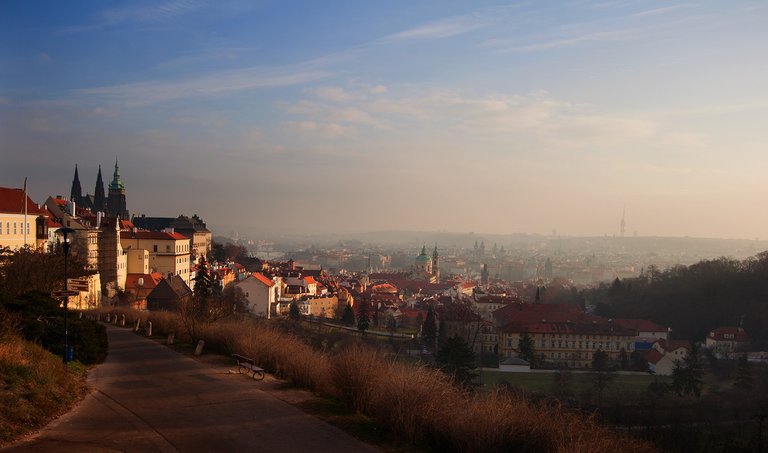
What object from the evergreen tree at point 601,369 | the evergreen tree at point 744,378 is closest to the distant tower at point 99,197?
the evergreen tree at point 601,369

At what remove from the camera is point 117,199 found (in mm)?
78062

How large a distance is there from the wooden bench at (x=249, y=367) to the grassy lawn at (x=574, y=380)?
29.7m

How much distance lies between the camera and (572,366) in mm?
55062

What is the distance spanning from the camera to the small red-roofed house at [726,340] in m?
56.0

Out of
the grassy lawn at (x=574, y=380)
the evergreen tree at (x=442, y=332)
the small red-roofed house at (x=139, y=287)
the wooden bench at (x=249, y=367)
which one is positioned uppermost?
the wooden bench at (x=249, y=367)

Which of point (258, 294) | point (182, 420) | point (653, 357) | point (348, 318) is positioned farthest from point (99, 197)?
point (182, 420)

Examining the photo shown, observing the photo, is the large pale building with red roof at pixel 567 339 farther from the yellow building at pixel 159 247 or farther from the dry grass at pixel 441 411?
the dry grass at pixel 441 411

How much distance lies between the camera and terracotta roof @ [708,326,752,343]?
58469 millimetres

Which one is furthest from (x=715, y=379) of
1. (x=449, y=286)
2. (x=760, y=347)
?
(x=449, y=286)

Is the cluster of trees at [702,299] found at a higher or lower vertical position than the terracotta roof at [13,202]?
lower

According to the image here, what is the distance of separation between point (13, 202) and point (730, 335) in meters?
59.0

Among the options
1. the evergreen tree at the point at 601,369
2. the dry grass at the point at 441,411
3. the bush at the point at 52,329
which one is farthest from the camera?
the evergreen tree at the point at 601,369

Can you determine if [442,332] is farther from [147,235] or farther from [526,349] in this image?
[147,235]

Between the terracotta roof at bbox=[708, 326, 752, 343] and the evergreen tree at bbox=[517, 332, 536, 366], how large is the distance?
60.1ft
